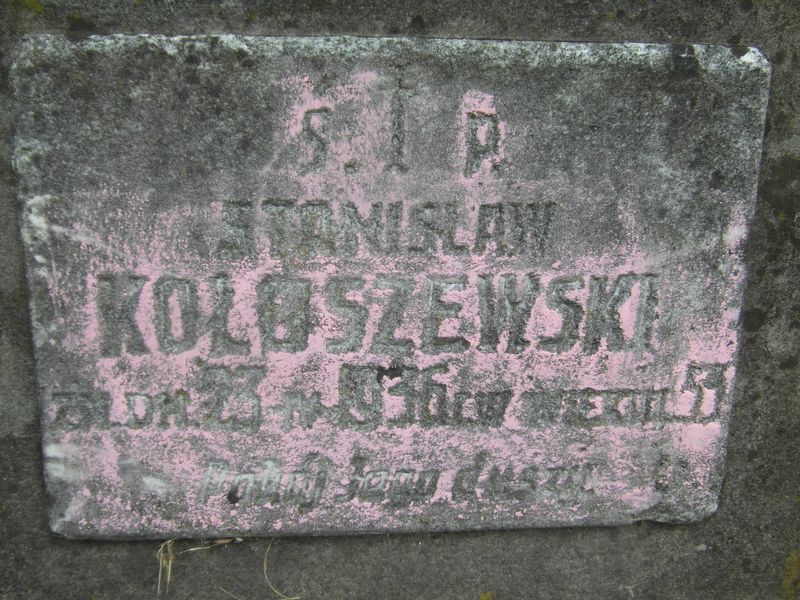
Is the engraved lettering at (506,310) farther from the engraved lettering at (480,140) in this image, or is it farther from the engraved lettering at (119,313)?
the engraved lettering at (119,313)

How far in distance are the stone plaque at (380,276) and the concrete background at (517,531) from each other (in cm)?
8

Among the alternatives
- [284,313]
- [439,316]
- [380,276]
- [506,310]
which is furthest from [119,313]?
[506,310]

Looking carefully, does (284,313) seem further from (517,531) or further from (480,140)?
(517,531)

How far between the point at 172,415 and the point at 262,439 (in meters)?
0.22

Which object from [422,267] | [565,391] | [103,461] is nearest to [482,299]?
[422,267]

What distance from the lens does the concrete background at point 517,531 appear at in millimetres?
1207

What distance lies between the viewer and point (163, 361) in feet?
4.17

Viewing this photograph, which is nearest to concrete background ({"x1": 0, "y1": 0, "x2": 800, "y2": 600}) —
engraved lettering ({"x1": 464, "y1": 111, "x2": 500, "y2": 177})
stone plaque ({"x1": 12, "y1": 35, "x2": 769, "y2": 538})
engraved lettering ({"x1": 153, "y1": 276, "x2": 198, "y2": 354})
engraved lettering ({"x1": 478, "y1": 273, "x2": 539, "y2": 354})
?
stone plaque ({"x1": 12, "y1": 35, "x2": 769, "y2": 538})

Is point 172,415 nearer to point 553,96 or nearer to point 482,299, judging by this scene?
point 482,299

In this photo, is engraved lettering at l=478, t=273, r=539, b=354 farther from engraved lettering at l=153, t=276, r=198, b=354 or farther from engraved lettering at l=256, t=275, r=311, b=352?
engraved lettering at l=153, t=276, r=198, b=354

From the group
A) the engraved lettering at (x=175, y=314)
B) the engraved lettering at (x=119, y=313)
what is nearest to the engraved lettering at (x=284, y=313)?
the engraved lettering at (x=175, y=314)

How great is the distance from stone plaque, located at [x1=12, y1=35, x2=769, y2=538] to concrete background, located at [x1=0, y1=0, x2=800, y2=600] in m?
0.08

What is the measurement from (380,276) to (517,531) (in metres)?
0.80

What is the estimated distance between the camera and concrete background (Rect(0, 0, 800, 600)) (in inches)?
47.5
